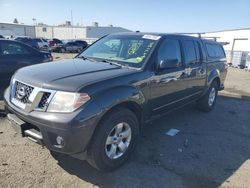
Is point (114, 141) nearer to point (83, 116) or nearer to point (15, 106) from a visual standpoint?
point (83, 116)

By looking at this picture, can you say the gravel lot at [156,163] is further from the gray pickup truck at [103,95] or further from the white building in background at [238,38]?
the white building in background at [238,38]

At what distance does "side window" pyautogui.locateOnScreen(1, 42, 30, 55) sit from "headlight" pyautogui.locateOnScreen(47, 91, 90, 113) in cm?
540

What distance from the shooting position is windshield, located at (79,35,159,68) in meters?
4.10

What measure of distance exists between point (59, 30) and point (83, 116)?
2691 inches

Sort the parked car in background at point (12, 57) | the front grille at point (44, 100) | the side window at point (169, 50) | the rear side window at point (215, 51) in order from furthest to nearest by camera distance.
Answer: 1. the parked car in background at point (12, 57)
2. the rear side window at point (215, 51)
3. the side window at point (169, 50)
4. the front grille at point (44, 100)

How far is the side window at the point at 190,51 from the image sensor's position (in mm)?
5130

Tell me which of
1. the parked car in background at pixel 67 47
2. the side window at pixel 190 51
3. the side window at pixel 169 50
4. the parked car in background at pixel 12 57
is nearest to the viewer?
the side window at pixel 169 50

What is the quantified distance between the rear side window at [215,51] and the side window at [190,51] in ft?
2.89

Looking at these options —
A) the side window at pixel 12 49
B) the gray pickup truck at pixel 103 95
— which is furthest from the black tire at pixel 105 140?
the side window at pixel 12 49

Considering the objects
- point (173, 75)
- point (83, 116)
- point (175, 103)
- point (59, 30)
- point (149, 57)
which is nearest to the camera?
point (83, 116)

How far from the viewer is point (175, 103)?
4.93 meters

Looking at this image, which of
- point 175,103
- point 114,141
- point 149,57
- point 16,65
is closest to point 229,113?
point 175,103

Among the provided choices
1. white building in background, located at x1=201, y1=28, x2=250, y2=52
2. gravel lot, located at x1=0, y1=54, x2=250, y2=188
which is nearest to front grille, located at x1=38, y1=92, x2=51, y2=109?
gravel lot, located at x1=0, y1=54, x2=250, y2=188

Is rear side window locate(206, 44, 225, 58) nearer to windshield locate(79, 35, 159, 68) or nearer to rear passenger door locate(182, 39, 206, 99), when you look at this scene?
rear passenger door locate(182, 39, 206, 99)
